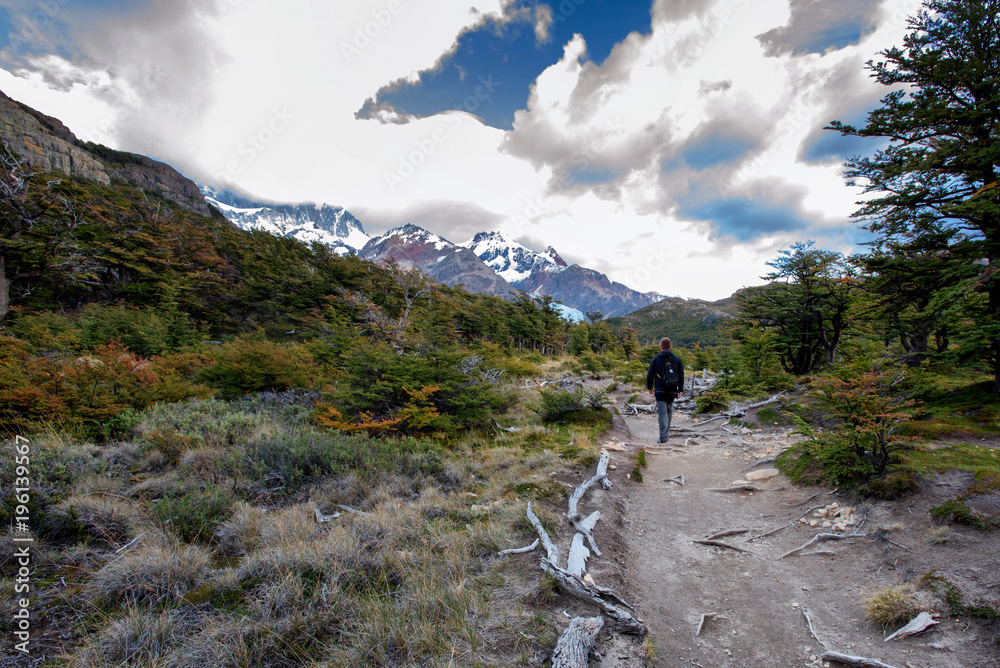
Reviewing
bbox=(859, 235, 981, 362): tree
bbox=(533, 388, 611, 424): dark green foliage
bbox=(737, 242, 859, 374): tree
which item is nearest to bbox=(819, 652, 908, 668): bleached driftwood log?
bbox=(859, 235, 981, 362): tree

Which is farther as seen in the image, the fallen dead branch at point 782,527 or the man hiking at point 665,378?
the man hiking at point 665,378

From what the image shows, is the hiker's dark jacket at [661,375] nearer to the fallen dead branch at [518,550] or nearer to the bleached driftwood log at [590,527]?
the bleached driftwood log at [590,527]

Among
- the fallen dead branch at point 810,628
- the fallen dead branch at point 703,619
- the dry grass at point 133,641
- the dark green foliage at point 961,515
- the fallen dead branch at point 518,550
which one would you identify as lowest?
the fallen dead branch at point 703,619

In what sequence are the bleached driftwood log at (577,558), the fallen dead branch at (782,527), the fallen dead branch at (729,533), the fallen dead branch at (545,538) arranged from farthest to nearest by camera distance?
the fallen dead branch at (729,533), the fallen dead branch at (782,527), the fallen dead branch at (545,538), the bleached driftwood log at (577,558)

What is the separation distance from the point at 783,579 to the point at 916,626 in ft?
3.72

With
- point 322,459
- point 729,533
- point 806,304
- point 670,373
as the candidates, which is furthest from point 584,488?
point 806,304

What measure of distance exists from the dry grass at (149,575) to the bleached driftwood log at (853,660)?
204 inches

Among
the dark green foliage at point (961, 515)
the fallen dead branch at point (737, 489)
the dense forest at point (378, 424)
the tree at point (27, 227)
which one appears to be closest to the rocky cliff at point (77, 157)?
the tree at point (27, 227)

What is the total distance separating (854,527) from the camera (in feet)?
13.4

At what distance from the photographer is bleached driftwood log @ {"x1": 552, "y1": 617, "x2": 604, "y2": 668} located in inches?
93.3

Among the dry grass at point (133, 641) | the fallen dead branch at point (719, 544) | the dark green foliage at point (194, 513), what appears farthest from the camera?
the fallen dead branch at point (719, 544)

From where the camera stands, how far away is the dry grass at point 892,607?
2705 millimetres

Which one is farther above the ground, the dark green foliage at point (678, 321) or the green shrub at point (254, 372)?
the dark green foliage at point (678, 321)

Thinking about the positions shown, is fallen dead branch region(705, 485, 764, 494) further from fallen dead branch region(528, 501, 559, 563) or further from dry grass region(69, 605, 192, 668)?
dry grass region(69, 605, 192, 668)
